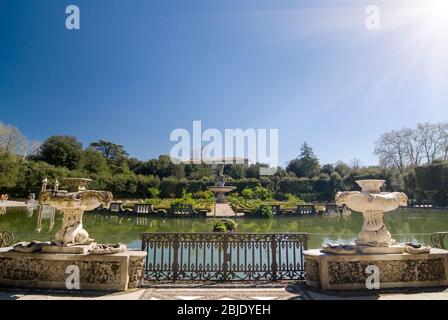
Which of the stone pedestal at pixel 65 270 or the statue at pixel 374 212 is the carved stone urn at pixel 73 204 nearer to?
the stone pedestal at pixel 65 270

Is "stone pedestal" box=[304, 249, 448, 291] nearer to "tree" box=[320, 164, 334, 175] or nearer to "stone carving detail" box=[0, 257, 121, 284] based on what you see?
"stone carving detail" box=[0, 257, 121, 284]

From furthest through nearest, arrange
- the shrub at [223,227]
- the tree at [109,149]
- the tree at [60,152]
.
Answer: the tree at [109,149] → the tree at [60,152] → the shrub at [223,227]

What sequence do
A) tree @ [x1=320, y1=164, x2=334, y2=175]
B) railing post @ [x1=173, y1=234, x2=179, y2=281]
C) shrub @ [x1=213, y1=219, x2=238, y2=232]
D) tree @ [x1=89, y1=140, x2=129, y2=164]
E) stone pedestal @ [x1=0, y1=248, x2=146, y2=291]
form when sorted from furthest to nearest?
tree @ [x1=89, y1=140, x2=129, y2=164]
tree @ [x1=320, y1=164, x2=334, y2=175]
shrub @ [x1=213, y1=219, x2=238, y2=232]
railing post @ [x1=173, y1=234, x2=179, y2=281]
stone pedestal @ [x1=0, y1=248, x2=146, y2=291]

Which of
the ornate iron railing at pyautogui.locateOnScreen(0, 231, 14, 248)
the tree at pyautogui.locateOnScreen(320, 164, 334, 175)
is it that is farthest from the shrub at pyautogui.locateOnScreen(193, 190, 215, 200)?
the tree at pyautogui.locateOnScreen(320, 164, 334, 175)

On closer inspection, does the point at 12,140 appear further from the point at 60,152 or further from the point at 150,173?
the point at 150,173

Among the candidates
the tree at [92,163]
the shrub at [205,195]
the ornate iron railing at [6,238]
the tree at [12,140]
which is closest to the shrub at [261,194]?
the shrub at [205,195]

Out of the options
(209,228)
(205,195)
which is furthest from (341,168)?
(209,228)

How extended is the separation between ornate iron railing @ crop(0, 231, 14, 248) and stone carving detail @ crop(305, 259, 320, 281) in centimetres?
484

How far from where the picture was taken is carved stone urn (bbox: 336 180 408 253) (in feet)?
12.9

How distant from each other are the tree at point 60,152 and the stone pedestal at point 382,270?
35.3m

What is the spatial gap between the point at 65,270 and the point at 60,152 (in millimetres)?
34115

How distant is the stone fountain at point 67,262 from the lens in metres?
3.79

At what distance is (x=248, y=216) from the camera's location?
16.4m
